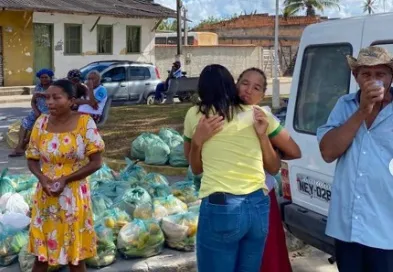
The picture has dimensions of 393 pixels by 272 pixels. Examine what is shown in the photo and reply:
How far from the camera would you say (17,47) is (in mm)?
25203

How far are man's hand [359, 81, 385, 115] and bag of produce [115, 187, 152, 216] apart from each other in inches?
135

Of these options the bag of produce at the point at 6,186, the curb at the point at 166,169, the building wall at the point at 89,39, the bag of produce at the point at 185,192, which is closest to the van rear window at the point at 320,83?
the bag of produce at the point at 185,192

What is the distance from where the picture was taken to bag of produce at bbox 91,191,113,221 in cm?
587

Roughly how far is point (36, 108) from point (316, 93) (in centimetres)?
569

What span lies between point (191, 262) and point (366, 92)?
2.99m

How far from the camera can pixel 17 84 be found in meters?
25.3

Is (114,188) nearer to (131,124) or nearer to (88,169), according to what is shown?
(88,169)

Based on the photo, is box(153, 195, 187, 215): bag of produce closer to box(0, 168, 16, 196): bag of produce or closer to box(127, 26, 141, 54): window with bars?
box(0, 168, 16, 196): bag of produce

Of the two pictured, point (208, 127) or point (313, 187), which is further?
point (313, 187)

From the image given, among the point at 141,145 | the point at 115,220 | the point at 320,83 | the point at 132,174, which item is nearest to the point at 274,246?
the point at 320,83

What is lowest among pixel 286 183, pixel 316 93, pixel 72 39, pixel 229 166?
pixel 286 183

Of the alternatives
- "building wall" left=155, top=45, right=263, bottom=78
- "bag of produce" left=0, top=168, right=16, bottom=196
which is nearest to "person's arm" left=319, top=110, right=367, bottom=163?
"bag of produce" left=0, top=168, right=16, bottom=196

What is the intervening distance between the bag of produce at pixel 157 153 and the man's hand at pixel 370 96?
663 centimetres

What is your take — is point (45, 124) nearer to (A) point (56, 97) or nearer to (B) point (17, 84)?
(A) point (56, 97)
